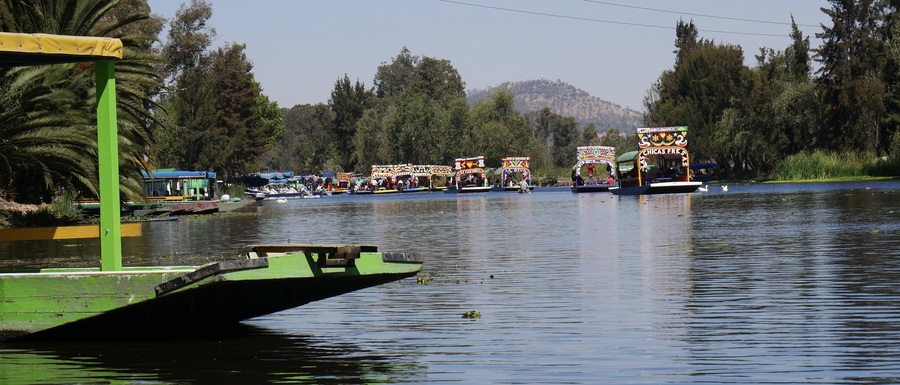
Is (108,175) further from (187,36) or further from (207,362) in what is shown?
(187,36)

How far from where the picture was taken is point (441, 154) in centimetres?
15138

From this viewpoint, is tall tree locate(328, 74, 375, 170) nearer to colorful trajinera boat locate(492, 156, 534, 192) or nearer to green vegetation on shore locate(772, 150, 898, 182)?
colorful trajinera boat locate(492, 156, 534, 192)

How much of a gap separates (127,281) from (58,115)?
24.4 m

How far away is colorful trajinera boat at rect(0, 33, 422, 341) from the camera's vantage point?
14156 millimetres

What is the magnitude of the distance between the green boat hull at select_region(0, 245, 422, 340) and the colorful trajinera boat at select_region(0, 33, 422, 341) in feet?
0.04

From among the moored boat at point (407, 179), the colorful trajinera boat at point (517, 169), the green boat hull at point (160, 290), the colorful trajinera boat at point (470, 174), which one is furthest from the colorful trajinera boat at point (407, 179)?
the green boat hull at point (160, 290)

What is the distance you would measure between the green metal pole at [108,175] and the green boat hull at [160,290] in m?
0.54

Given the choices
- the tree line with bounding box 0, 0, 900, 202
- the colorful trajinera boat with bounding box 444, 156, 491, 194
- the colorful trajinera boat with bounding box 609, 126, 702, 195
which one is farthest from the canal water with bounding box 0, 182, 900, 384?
the colorful trajinera boat with bounding box 444, 156, 491, 194

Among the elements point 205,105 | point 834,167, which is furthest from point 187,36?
point 834,167

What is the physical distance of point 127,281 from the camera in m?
14.3

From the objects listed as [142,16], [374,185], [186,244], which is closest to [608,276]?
[186,244]

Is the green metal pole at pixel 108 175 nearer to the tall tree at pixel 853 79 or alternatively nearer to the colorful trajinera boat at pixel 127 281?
the colorful trajinera boat at pixel 127 281

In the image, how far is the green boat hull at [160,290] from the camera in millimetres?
14016

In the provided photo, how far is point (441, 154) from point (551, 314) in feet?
442
